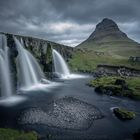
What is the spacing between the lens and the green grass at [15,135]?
93.1 ft

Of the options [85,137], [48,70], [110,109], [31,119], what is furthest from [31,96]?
[48,70]

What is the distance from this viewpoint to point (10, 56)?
66.6 meters

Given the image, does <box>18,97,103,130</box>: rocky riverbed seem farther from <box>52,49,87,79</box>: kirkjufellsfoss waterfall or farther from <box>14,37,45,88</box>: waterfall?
<box>52,49,87,79</box>: kirkjufellsfoss waterfall

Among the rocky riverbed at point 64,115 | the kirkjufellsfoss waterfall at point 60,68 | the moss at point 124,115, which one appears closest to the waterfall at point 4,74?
the rocky riverbed at point 64,115

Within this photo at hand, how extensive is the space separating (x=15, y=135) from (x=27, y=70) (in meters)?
46.4

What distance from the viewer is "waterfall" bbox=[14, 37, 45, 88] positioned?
70438 millimetres

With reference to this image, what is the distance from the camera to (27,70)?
73.9 m

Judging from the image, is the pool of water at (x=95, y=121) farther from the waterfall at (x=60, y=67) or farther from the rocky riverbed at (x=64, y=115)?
the waterfall at (x=60, y=67)

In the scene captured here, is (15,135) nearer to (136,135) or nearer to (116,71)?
(136,135)

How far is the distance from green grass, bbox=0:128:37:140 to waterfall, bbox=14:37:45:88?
1532 inches

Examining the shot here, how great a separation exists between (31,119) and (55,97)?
18.1 meters

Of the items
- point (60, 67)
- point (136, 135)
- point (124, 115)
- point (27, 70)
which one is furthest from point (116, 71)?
point (136, 135)

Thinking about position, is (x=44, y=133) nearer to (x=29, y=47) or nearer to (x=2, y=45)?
(x=2, y=45)

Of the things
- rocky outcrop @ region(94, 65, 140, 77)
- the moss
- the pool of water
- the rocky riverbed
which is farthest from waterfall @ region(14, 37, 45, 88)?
the moss
